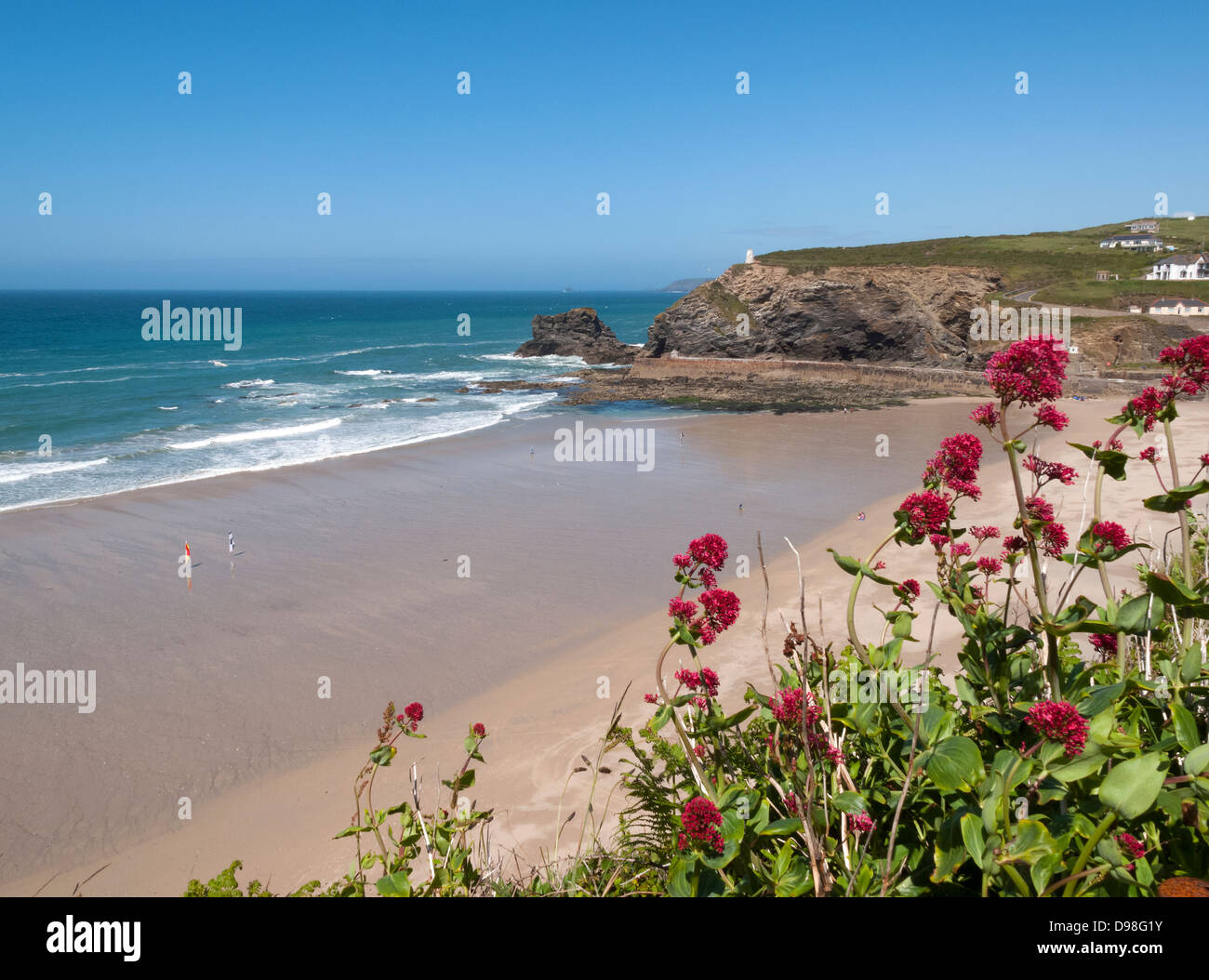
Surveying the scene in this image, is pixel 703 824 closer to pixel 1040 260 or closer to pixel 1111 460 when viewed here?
pixel 1111 460

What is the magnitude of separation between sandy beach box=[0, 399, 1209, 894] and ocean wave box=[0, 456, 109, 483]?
5.01m

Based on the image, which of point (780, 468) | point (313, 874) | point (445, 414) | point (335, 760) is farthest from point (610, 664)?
point (445, 414)

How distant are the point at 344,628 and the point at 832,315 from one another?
4505 centimetres

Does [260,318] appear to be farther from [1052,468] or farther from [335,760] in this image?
[1052,468]

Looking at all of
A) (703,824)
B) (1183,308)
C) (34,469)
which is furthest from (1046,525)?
(1183,308)

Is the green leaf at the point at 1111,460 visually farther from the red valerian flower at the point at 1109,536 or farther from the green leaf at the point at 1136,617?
the green leaf at the point at 1136,617

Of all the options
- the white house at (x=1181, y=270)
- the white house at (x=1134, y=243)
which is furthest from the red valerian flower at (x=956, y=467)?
the white house at (x=1134, y=243)

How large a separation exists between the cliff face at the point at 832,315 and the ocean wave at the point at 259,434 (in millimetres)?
28619

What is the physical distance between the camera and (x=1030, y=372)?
1.98 meters

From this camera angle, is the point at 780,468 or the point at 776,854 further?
the point at 780,468

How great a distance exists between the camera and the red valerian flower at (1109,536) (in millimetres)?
2029

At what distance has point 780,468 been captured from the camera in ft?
83.0

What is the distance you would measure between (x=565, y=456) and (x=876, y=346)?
31363mm

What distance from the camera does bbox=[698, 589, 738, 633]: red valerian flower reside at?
7.16 ft
